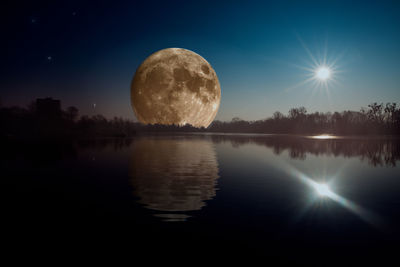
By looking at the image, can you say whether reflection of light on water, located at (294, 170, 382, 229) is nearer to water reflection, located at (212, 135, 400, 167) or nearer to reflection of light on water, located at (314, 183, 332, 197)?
reflection of light on water, located at (314, 183, 332, 197)

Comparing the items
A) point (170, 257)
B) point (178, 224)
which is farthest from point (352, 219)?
point (170, 257)

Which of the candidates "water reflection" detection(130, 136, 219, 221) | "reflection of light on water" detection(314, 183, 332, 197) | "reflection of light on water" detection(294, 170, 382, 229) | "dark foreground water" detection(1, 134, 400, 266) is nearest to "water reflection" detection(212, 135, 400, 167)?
"reflection of light on water" detection(294, 170, 382, 229)

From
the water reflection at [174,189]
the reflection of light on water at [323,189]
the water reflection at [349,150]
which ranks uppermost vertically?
the water reflection at [349,150]

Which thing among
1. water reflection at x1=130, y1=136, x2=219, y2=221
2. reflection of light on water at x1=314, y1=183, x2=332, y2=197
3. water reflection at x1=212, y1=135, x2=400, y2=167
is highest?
water reflection at x1=212, y1=135, x2=400, y2=167

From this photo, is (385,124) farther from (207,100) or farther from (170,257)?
(170,257)

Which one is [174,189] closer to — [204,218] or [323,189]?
[204,218]

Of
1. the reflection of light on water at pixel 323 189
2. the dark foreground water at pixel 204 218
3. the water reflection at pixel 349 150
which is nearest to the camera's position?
the dark foreground water at pixel 204 218

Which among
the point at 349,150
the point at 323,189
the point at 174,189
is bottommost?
the point at 323,189

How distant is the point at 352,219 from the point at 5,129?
601 ft

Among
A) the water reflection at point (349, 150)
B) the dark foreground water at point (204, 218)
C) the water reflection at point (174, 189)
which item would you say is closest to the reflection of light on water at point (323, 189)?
the dark foreground water at point (204, 218)

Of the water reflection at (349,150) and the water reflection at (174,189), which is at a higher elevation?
the water reflection at (349,150)

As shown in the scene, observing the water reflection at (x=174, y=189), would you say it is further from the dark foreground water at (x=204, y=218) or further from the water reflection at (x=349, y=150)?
the water reflection at (x=349, y=150)

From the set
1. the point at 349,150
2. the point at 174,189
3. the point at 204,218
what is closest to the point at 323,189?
the point at 174,189

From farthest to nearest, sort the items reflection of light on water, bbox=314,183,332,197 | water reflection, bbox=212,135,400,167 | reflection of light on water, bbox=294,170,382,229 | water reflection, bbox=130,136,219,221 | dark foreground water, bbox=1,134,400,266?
water reflection, bbox=212,135,400,167 → reflection of light on water, bbox=314,183,332,197 → water reflection, bbox=130,136,219,221 → reflection of light on water, bbox=294,170,382,229 → dark foreground water, bbox=1,134,400,266
